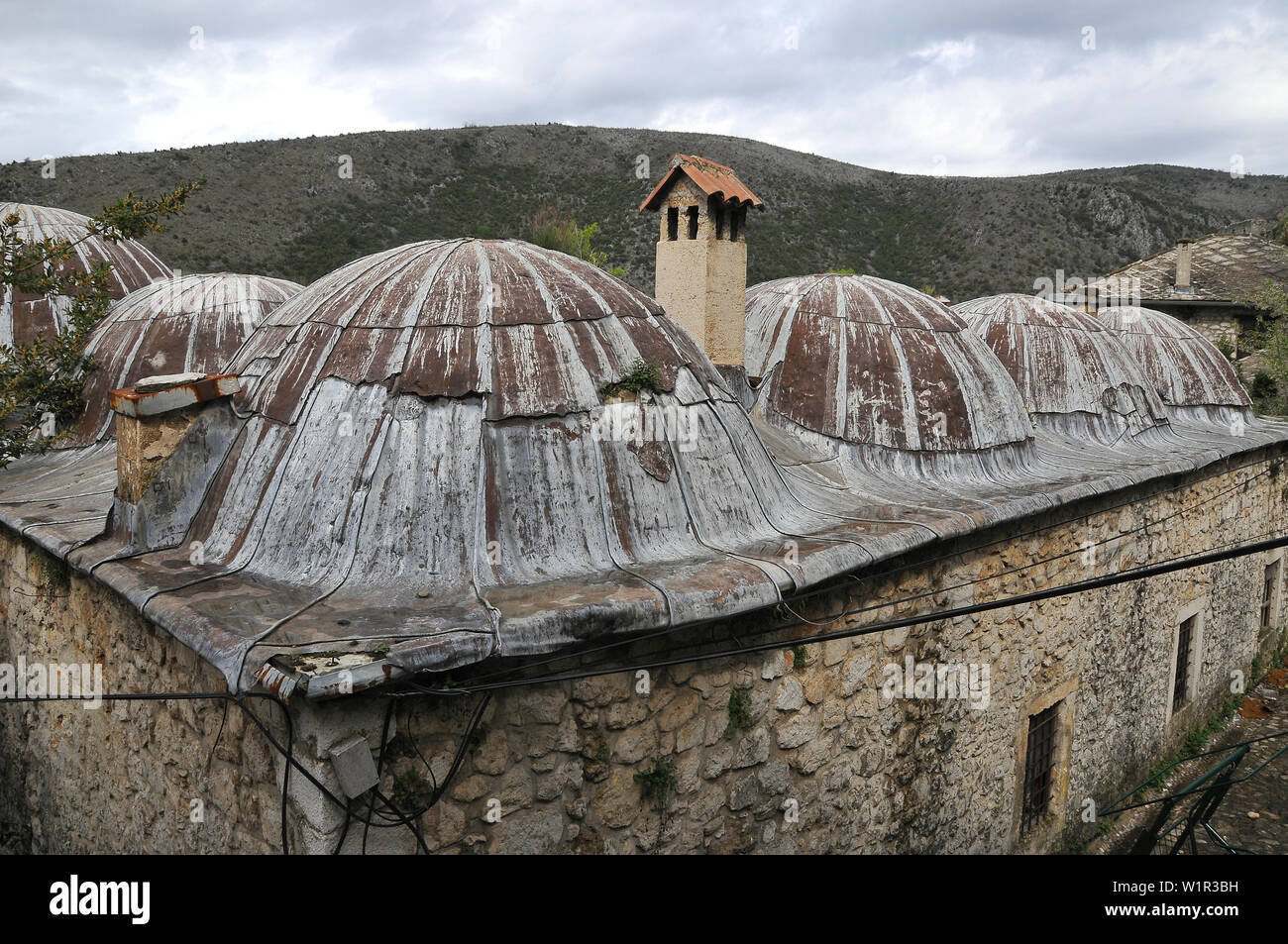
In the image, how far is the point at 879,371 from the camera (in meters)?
8.55

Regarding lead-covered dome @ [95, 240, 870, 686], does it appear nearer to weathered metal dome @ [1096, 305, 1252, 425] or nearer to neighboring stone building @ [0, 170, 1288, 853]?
neighboring stone building @ [0, 170, 1288, 853]

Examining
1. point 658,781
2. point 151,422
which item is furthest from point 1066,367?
point 151,422

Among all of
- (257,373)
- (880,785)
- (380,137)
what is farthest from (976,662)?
(380,137)

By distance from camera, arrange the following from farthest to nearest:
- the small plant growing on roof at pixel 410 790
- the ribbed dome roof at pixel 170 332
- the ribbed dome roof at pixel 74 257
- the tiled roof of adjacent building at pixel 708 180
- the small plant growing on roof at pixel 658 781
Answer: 1. the ribbed dome roof at pixel 74 257
2. the ribbed dome roof at pixel 170 332
3. the tiled roof of adjacent building at pixel 708 180
4. the small plant growing on roof at pixel 658 781
5. the small plant growing on roof at pixel 410 790

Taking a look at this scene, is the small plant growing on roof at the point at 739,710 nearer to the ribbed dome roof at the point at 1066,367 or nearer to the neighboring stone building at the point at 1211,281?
the ribbed dome roof at the point at 1066,367

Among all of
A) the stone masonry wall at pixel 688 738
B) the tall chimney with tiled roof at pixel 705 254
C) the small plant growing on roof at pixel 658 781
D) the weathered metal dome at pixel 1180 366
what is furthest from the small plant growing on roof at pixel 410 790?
the weathered metal dome at pixel 1180 366

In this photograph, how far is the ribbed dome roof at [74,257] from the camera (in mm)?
10195

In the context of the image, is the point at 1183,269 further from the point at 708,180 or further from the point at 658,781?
the point at 658,781

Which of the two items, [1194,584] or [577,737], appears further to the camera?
[1194,584]

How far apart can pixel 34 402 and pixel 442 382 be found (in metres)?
6.24

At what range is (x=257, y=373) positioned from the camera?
19.7ft

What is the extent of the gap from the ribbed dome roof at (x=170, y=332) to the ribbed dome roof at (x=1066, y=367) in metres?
9.27
